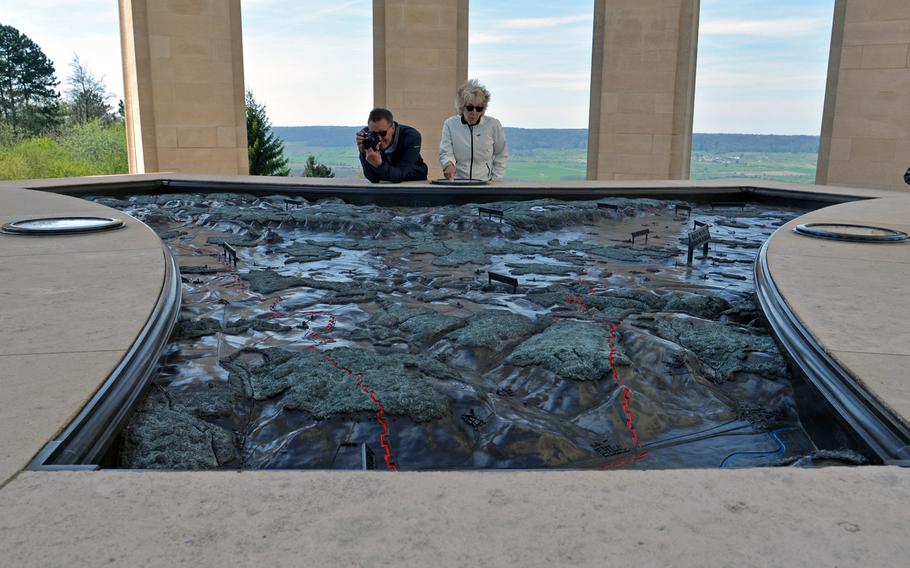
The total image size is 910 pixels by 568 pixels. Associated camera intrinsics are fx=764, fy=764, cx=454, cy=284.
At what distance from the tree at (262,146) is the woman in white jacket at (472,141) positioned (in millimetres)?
28472

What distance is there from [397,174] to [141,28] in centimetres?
886

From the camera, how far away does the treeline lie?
1687 inches

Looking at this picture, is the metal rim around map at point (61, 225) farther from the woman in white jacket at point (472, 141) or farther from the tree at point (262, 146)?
the tree at point (262, 146)

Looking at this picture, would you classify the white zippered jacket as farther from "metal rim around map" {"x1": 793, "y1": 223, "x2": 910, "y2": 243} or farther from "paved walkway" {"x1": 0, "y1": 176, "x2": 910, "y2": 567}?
"paved walkway" {"x1": 0, "y1": 176, "x2": 910, "y2": 567}

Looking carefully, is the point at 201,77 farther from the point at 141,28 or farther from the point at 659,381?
the point at 659,381

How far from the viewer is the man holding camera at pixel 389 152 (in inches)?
344

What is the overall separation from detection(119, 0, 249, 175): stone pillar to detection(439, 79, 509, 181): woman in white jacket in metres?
8.10

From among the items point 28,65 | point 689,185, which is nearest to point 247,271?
point 689,185

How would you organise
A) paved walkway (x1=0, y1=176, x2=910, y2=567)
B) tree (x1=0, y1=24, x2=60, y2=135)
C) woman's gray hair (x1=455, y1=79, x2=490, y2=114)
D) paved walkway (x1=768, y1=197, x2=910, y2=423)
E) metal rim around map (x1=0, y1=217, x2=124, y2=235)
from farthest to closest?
tree (x1=0, y1=24, x2=60, y2=135) → woman's gray hair (x1=455, y1=79, x2=490, y2=114) → metal rim around map (x1=0, y1=217, x2=124, y2=235) → paved walkway (x1=768, y1=197, x2=910, y2=423) → paved walkway (x1=0, y1=176, x2=910, y2=567)

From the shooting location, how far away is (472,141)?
30.0ft

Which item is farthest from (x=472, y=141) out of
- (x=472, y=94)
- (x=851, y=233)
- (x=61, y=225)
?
(x=61, y=225)

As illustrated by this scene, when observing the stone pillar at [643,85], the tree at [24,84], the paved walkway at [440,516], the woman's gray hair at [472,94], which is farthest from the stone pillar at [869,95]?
the tree at [24,84]

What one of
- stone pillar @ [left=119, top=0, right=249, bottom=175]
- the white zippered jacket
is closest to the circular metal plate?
the white zippered jacket

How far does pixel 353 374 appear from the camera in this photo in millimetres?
2992
